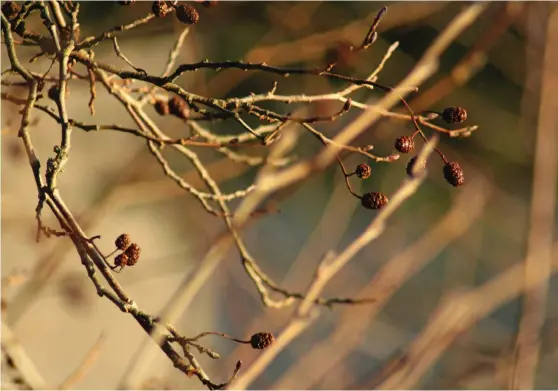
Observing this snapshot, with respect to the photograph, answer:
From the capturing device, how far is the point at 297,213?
418 centimetres

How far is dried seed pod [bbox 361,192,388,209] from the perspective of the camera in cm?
77

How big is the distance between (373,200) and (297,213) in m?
3.41

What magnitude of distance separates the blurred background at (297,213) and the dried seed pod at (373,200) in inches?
4.8

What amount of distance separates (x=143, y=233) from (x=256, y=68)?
121 inches

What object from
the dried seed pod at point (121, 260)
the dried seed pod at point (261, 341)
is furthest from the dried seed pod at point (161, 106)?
the dried seed pod at point (261, 341)

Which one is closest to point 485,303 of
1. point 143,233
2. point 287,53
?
point 287,53

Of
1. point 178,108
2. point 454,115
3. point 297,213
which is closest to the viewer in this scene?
point 454,115

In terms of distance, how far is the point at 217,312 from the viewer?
3260 mm

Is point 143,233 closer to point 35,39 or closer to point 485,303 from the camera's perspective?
point 485,303

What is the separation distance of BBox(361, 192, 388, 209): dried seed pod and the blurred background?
0.12 metres

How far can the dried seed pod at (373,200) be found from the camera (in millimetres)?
771

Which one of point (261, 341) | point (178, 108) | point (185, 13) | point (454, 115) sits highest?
point (185, 13)

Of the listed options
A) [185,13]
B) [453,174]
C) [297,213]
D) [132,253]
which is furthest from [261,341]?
[297,213]

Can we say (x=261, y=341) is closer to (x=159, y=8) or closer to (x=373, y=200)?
(x=373, y=200)
